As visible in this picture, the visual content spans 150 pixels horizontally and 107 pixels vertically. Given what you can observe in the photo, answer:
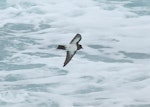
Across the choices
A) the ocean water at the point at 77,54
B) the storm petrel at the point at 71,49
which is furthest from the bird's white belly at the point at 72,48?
the ocean water at the point at 77,54

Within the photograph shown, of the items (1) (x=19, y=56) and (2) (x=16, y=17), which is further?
(2) (x=16, y=17)

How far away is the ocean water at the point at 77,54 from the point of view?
364ft

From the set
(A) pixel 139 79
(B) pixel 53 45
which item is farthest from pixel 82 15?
(A) pixel 139 79

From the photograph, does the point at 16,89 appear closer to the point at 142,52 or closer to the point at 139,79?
the point at 139,79

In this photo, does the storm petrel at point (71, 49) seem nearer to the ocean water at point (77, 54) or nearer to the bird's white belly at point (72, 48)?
the bird's white belly at point (72, 48)

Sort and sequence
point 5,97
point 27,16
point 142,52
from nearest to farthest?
1. point 5,97
2. point 142,52
3. point 27,16

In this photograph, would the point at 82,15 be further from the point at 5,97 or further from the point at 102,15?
the point at 5,97

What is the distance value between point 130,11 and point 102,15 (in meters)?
7.66

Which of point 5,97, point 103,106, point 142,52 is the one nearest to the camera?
point 103,106

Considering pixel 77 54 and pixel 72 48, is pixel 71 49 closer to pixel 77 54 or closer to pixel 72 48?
pixel 72 48

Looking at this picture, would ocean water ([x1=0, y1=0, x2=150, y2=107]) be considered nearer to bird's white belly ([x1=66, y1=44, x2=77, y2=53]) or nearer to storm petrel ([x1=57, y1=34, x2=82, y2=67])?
storm petrel ([x1=57, y1=34, x2=82, y2=67])

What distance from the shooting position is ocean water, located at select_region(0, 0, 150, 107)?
364 ft

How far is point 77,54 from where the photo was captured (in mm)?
140000

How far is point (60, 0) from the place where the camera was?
17450 centimetres
